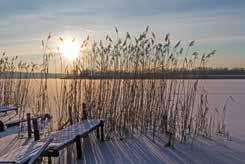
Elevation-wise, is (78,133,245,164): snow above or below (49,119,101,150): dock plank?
below

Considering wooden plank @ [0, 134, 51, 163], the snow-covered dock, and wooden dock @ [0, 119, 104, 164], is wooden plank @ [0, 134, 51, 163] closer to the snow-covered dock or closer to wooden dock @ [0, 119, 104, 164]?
wooden dock @ [0, 119, 104, 164]

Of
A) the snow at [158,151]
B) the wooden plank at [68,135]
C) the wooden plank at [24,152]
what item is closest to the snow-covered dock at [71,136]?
the wooden plank at [68,135]

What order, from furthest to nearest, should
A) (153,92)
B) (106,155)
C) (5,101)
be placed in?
1. (5,101)
2. (153,92)
3. (106,155)

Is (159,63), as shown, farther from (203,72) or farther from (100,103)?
(100,103)

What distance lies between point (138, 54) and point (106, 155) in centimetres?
175

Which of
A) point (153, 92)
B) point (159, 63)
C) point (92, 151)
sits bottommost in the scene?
point (92, 151)

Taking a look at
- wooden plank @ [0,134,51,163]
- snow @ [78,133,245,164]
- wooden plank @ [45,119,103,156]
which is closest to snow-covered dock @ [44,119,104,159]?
wooden plank @ [45,119,103,156]

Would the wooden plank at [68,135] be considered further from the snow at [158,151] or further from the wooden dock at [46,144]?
the snow at [158,151]

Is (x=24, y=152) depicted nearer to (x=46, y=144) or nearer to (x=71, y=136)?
(x=46, y=144)

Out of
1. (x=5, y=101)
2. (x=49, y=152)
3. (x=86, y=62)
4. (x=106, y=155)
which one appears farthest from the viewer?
(x=5, y=101)

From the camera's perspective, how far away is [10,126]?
586 centimetres

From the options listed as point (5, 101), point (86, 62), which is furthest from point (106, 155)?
point (5, 101)

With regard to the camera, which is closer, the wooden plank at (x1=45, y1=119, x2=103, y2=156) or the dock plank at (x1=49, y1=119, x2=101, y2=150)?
the wooden plank at (x1=45, y1=119, x2=103, y2=156)

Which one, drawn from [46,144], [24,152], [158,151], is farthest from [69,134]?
[46,144]
